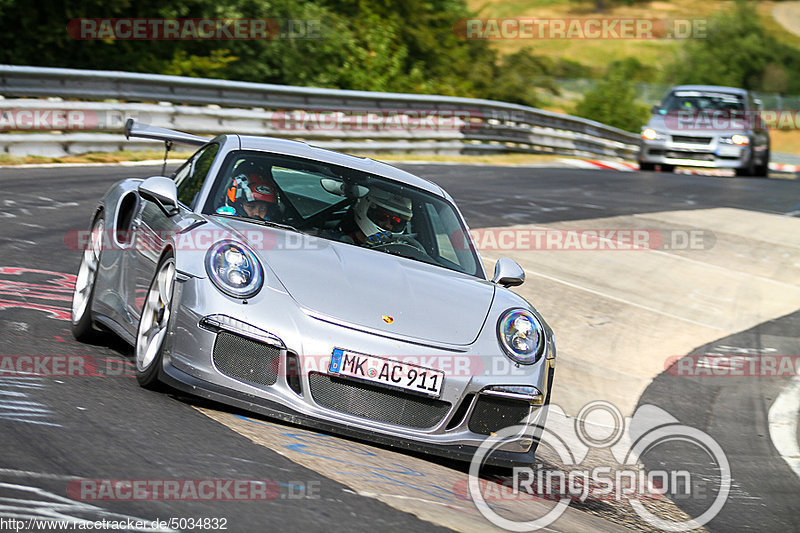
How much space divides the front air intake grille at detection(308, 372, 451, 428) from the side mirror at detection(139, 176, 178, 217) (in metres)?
1.34

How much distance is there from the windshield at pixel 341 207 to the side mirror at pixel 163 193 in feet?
0.61

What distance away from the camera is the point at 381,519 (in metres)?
3.65

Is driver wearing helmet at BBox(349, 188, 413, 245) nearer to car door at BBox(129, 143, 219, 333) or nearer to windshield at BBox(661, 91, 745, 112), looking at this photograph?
car door at BBox(129, 143, 219, 333)

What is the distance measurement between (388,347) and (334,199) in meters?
1.48

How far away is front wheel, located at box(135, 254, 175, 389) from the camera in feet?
15.6

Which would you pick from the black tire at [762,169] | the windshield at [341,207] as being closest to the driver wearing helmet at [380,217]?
the windshield at [341,207]

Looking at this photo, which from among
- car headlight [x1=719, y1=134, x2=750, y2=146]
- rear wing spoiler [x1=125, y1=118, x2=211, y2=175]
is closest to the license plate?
rear wing spoiler [x1=125, y1=118, x2=211, y2=175]

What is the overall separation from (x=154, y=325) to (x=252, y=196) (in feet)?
3.39

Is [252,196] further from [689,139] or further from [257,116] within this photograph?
[689,139]

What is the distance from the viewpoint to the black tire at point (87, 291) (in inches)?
235

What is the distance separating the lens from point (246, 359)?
15.1 feet

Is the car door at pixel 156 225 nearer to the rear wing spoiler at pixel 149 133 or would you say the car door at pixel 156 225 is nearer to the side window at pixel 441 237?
the rear wing spoiler at pixel 149 133

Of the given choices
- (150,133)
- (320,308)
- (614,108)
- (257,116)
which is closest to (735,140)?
(257,116)

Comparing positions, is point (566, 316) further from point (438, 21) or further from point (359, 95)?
point (438, 21)
